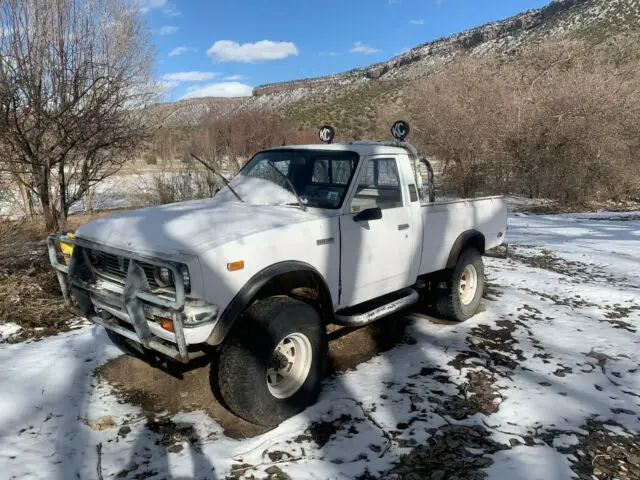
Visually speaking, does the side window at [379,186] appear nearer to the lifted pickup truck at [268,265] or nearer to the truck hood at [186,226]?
the lifted pickup truck at [268,265]

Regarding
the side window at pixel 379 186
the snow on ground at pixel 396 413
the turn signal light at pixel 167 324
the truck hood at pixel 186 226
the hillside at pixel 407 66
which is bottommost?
the snow on ground at pixel 396 413

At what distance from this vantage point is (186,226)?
3.16 metres

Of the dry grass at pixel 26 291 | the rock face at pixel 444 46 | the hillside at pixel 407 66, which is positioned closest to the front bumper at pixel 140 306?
the dry grass at pixel 26 291

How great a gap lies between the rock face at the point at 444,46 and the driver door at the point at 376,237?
52053 millimetres

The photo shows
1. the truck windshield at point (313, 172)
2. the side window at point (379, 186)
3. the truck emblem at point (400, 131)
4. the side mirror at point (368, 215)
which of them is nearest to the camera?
the side mirror at point (368, 215)

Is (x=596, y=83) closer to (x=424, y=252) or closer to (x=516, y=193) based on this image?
(x=516, y=193)

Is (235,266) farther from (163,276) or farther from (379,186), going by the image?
(379,186)

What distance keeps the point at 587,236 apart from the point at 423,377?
873cm

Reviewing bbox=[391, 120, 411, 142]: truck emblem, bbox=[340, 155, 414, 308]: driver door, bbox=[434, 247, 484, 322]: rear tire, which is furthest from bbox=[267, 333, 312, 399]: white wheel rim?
bbox=[391, 120, 411, 142]: truck emblem

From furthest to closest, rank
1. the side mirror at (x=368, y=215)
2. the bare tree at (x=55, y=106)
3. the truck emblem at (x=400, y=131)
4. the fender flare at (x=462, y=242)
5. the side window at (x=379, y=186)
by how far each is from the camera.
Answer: the bare tree at (x=55, y=106) < the truck emblem at (x=400, y=131) < the fender flare at (x=462, y=242) < the side window at (x=379, y=186) < the side mirror at (x=368, y=215)

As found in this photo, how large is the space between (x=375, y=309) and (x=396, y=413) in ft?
2.89

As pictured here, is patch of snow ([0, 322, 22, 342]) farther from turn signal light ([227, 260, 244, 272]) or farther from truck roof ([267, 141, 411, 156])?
truck roof ([267, 141, 411, 156])

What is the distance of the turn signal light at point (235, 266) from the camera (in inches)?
111

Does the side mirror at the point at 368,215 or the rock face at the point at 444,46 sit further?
the rock face at the point at 444,46
